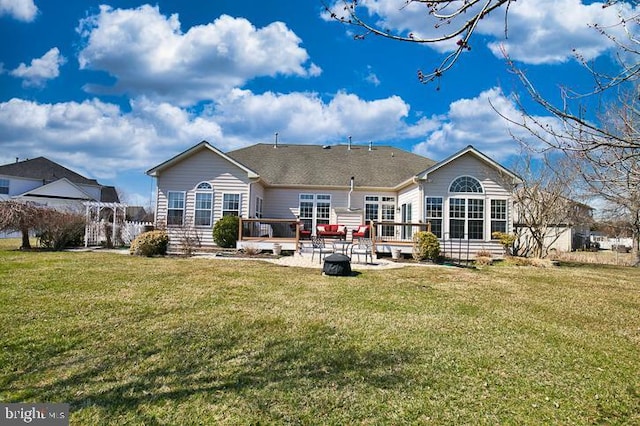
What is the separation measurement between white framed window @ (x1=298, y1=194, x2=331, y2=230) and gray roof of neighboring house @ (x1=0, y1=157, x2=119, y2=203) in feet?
106

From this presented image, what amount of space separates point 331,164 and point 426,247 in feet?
31.9

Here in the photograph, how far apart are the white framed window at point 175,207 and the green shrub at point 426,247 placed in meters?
10.9

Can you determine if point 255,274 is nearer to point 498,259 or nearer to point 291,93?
point 291,93

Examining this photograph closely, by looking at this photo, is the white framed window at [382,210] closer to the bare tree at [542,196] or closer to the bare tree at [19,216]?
the bare tree at [542,196]

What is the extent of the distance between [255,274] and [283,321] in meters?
4.57

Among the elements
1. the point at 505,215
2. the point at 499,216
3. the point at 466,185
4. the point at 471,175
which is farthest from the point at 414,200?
the point at 505,215

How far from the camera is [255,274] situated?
10.4m

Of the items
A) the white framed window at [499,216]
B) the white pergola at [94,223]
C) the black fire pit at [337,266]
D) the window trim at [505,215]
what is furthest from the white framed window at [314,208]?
the black fire pit at [337,266]

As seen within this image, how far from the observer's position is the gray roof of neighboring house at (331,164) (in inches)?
810

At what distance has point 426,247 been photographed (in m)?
14.6

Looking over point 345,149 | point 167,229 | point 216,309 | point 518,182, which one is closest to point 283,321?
point 216,309

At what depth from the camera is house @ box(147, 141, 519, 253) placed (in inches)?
661

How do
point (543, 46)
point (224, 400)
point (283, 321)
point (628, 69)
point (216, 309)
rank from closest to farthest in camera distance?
point (628, 69) → point (224, 400) → point (543, 46) → point (283, 321) → point (216, 309)

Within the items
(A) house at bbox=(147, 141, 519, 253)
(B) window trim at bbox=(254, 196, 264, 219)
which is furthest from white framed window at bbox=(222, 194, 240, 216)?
(B) window trim at bbox=(254, 196, 264, 219)
